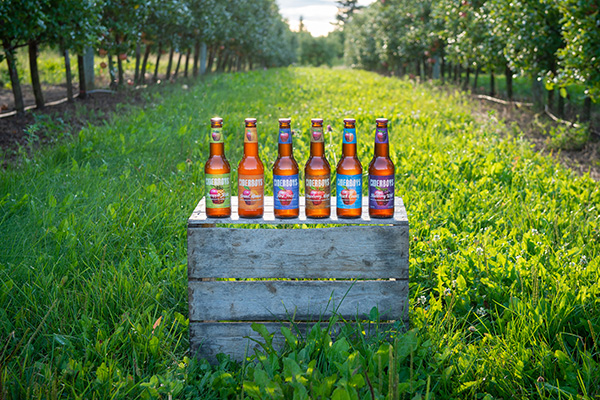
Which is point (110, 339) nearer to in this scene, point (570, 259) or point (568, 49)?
point (570, 259)

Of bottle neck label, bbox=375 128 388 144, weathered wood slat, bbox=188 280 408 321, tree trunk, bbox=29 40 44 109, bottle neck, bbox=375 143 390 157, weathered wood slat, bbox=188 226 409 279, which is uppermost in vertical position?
tree trunk, bbox=29 40 44 109

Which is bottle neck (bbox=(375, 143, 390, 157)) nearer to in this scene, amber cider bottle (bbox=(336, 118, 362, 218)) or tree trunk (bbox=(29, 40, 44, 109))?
amber cider bottle (bbox=(336, 118, 362, 218))

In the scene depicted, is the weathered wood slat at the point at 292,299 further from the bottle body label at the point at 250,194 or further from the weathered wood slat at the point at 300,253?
the bottle body label at the point at 250,194

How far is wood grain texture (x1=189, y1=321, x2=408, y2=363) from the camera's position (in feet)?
9.52

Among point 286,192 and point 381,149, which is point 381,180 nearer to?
point 381,149

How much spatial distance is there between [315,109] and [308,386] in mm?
9293

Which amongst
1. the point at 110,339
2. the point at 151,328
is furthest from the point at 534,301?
the point at 110,339

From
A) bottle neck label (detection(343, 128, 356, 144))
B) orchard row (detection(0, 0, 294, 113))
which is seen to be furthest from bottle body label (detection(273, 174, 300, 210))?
orchard row (detection(0, 0, 294, 113))

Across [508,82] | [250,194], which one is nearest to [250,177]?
[250,194]

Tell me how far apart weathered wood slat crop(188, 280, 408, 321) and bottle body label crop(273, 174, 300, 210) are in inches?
16.8

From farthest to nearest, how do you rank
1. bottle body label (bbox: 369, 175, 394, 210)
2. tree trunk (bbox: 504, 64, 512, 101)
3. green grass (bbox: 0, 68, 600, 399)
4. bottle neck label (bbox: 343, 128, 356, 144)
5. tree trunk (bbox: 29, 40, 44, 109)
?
1. tree trunk (bbox: 504, 64, 512, 101)
2. tree trunk (bbox: 29, 40, 44, 109)
3. bottle body label (bbox: 369, 175, 394, 210)
4. bottle neck label (bbox: 343, 128, 356, 144)
5. green grass (bbox: 0, 68, 600, 399)

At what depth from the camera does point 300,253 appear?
2.82 m

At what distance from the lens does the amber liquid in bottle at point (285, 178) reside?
106 inches

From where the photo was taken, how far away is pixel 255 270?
2.84 metres
